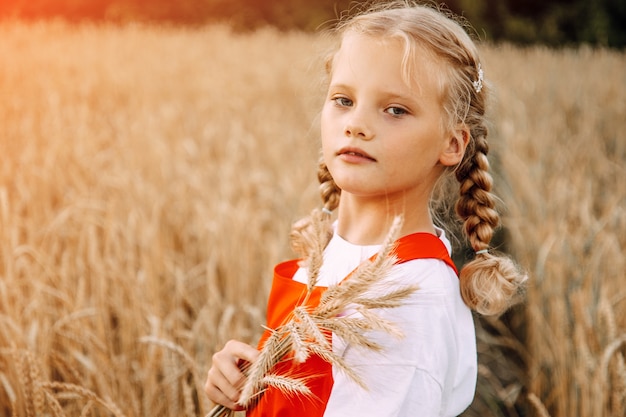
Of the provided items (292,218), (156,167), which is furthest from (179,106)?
(292,218)

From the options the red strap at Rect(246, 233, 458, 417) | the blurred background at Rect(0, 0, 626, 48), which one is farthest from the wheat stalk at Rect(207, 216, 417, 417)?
the blurred background at Rect(0, 0, 626, 48)

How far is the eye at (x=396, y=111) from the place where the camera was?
2.98 feet

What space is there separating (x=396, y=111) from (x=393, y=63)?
65 millimetres

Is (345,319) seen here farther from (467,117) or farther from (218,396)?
(467,117)

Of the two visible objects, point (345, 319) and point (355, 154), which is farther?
point (355, 154)

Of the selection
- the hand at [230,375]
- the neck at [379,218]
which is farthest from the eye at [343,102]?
the hand at [230,375]

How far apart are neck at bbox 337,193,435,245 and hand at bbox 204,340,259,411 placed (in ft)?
0.78

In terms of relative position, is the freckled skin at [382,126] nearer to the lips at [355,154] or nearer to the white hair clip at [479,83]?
the lips at [355,154]

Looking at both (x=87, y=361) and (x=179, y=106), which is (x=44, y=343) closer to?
(x=87, y=361)

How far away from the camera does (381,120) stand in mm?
896

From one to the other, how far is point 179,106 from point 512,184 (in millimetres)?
2304

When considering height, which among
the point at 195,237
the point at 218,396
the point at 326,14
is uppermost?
the point at 218,396

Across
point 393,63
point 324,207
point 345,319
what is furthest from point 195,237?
point 345,319

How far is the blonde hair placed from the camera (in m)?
0.95
